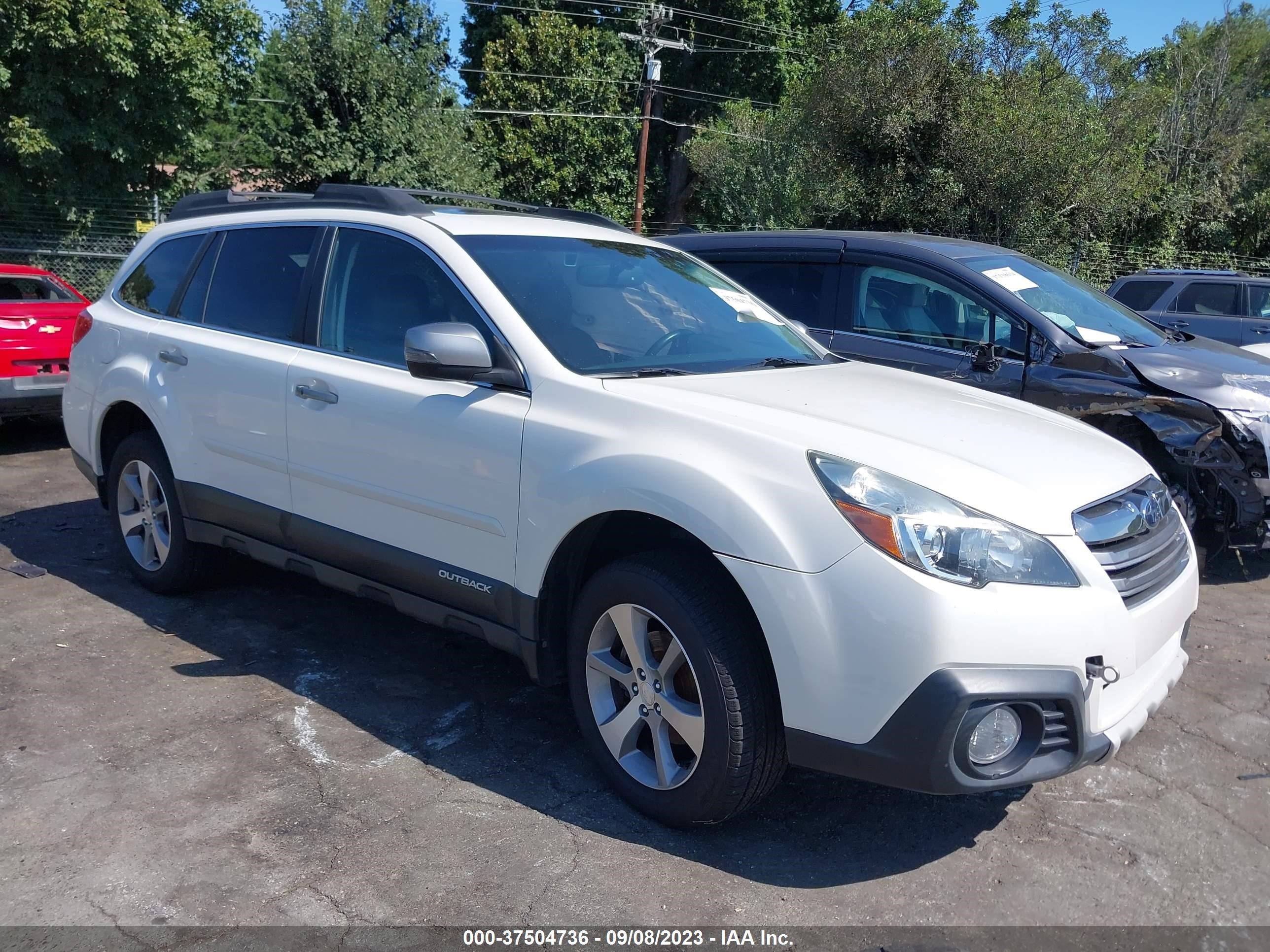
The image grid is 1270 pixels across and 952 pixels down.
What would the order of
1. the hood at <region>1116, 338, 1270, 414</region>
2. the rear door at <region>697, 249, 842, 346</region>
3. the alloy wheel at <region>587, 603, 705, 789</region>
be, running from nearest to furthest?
1. the alloy wheel at <region>587, 603, 705, 789</region>
2. the hood at <region>1116, 338, 1270, 414</region>
3. the rear door at <region>697, 249, 842, 346</region>

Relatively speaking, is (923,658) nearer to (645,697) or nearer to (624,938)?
(645,697)

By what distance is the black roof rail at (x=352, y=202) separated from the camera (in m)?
4.30

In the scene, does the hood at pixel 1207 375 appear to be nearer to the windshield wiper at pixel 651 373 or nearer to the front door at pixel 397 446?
the windshield wiper at pixel 651 373

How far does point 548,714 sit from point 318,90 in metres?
18.4

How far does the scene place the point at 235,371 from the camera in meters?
4.53

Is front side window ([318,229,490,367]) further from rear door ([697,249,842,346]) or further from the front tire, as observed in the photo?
rear door ([697,249,842,346])

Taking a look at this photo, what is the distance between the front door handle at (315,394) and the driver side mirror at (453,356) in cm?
61

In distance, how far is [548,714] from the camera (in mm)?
4109

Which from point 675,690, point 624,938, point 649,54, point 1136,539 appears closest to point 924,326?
point 1136,539

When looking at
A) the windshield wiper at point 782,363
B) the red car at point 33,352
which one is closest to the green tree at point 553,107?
the red car at point 33,352

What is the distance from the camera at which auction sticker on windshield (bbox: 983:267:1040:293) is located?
242 inches

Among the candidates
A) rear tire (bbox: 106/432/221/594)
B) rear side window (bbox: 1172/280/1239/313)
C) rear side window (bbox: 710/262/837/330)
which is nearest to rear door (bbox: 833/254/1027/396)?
rear side window (bbox: 710/262/837/330)

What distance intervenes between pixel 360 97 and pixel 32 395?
1317cm

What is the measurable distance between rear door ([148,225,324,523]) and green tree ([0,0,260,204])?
10709 millimetres
